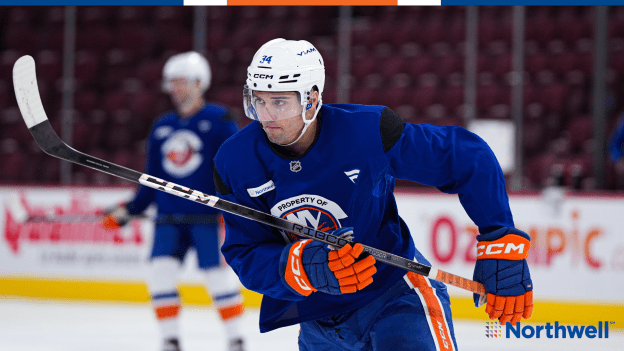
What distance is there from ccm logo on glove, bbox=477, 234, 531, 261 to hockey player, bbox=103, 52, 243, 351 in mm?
1932

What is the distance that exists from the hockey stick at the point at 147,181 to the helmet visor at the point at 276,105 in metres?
0.24

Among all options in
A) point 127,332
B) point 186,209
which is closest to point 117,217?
point 186,209

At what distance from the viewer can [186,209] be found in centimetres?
351

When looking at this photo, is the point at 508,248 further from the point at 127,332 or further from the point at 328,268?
the point at 127,332

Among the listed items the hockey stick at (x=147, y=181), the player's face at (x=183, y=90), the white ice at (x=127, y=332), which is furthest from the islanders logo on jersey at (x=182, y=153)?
the hockey stick at (x=147, y=181)

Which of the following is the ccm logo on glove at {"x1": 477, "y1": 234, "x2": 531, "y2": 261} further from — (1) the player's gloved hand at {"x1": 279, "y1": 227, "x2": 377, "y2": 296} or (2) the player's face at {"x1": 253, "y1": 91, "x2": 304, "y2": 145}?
(2) the player's face at {"x1": 253, "y1": 91, "x2": 304, "y2": 145}

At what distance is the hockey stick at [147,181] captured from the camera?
179 cm

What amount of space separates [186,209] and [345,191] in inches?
72.1

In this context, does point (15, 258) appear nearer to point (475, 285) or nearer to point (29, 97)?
point (29, 97)

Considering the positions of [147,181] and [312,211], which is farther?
[147,181]

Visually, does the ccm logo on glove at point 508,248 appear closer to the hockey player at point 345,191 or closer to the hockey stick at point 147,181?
the hockey player at point 345,191

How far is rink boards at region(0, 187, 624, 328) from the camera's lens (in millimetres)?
4445

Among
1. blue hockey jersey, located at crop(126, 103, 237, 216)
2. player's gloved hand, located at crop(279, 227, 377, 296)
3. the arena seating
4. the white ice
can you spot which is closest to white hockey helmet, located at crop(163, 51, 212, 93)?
blue hockey jersey, located at crop(126, 103, 237, 216)

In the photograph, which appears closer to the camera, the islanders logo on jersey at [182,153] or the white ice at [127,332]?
the islanders logo on jersey at [182,153]
